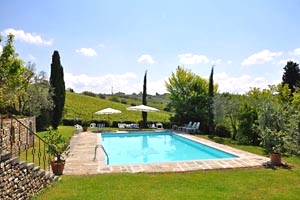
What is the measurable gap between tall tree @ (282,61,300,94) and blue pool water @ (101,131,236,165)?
45.0ft

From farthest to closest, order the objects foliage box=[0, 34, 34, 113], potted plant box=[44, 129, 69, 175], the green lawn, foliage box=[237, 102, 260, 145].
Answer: foliage box=[237, 102, 260, 145] < foliage box=[0, 34, 34, 113] < potted plant box=[44, 129, 69, 175] < the green lawn

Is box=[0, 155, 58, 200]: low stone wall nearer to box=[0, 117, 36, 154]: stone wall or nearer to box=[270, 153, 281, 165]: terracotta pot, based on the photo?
box=[0, 117, 36, 154]: stone wall

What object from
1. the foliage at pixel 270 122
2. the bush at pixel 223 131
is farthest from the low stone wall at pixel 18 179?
the bush at pixel 223 131

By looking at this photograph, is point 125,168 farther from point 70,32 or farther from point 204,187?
point 70,32

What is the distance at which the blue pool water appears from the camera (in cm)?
1527

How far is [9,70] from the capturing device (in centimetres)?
1734

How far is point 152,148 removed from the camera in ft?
62.3

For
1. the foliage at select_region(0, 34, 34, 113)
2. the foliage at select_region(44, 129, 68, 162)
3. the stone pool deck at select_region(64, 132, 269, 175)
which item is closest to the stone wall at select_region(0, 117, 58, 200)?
the foliage at select_region(44, 129, 68, 162)

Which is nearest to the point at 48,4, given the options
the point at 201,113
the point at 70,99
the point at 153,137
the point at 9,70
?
the point at 9,70

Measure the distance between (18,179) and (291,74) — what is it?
2891 cm

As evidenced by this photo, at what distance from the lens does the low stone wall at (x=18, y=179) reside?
5879 millimetres

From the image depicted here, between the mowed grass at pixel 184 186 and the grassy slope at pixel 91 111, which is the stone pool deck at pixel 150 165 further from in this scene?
the grassy slope at pixel 91 111

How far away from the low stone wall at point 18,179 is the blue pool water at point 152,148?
6.38 m

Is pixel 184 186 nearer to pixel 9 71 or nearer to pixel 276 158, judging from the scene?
pixel 276 158
